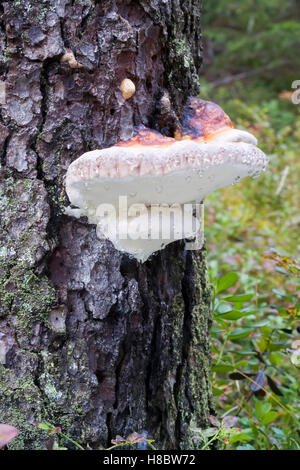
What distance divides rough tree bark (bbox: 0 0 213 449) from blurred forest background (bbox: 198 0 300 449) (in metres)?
0.40

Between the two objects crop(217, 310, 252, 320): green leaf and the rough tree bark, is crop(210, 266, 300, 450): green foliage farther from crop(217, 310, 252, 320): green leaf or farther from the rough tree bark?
the rough tree bark

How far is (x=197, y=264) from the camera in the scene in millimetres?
1739

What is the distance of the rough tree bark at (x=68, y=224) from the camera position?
4.28 ft

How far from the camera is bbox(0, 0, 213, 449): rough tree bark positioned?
51.4 inches

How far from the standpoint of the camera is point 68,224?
53.5 inches

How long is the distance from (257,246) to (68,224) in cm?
279

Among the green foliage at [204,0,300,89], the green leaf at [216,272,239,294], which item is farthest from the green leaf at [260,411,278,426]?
the green foliage at [204,0,300,89]

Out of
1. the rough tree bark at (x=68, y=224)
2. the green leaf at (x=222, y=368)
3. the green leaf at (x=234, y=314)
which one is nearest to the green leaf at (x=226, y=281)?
the green leaf at (x=234, y=314)

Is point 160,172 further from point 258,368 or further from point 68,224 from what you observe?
point 258,368

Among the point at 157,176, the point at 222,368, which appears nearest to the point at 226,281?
the point at 222,368
